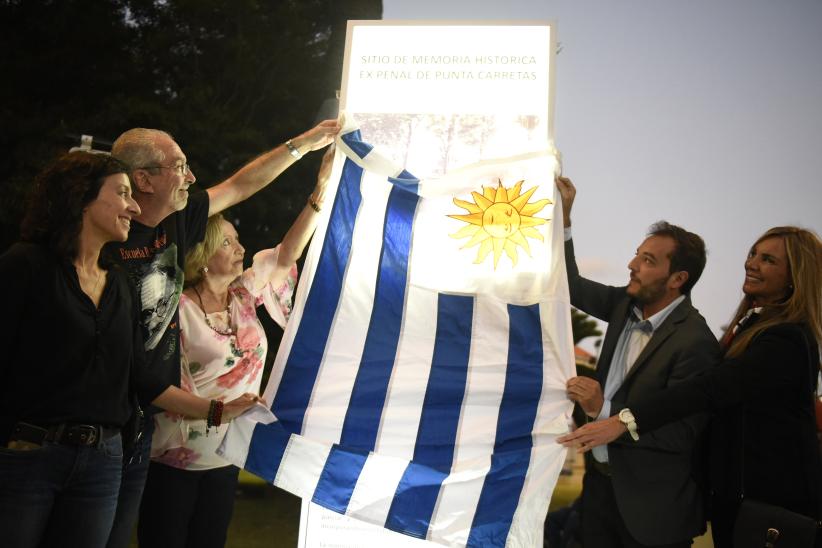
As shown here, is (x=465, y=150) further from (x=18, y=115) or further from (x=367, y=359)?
(x=18, y=115)

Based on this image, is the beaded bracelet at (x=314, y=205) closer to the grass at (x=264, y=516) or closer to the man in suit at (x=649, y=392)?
the man in suit at (x=649, y=392)

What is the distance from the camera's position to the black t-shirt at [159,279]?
2152mm

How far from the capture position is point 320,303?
2.49 meters

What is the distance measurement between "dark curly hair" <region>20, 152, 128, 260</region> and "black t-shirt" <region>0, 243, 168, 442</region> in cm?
3

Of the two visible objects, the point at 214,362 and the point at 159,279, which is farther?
the point at 214,362

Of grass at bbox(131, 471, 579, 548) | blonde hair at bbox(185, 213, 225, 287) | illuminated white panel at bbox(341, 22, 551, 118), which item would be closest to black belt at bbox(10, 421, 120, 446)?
blonde hair at bbox(185, 213, 225, 287)

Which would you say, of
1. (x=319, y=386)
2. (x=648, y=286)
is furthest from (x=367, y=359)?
(x=648, y=286)

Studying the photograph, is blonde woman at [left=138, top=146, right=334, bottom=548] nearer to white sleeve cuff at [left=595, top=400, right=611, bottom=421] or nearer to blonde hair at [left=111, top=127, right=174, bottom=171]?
blonde hair at [left=111, top=127, right=174, bottom=171]

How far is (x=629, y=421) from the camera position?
2.20m

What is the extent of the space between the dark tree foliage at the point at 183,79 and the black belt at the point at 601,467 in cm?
433

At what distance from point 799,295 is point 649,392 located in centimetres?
54

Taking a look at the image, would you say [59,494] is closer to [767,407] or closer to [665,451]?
[665,451]

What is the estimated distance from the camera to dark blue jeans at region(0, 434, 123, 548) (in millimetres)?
1629

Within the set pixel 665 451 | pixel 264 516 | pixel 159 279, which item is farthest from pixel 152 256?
pixel 264 516
